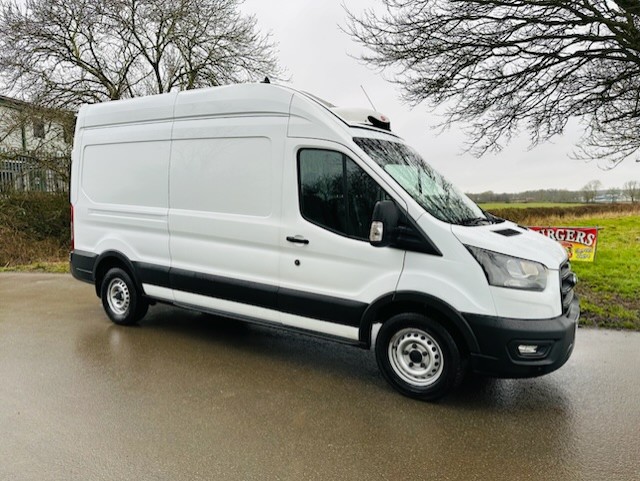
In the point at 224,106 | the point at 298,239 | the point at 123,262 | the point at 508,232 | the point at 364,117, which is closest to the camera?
the point at 508,232

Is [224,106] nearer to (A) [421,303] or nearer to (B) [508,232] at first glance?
(A) [421,303]

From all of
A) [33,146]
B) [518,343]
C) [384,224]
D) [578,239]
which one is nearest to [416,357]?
[518,343]

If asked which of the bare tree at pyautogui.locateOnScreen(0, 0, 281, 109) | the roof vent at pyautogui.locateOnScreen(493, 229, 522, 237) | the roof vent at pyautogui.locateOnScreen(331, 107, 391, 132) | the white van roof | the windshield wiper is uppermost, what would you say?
the bare tree at pyautogui.locateOnScreen(0, 0, 281, 109)

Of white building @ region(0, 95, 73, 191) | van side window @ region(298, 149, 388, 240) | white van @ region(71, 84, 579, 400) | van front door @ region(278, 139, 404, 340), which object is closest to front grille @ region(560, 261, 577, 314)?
white van @ region(71, 84, 579, 400)

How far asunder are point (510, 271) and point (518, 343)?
543mm

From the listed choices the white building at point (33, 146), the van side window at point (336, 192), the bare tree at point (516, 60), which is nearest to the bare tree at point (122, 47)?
the white building at point (33, 146)

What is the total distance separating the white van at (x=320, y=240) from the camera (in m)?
3.80

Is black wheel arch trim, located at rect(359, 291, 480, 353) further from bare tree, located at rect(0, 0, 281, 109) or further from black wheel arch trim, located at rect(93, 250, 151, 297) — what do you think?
bare tree, located at rect(0, 0, 281, 109)

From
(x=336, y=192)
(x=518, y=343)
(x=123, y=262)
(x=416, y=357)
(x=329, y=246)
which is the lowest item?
(x=416, y=357)

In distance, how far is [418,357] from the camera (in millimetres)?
4062

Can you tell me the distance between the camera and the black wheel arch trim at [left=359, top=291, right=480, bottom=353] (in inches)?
151

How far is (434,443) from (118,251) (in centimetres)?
437

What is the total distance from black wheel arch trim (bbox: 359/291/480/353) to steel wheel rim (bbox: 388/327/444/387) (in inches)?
9.0

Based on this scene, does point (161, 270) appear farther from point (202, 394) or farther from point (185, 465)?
point (185, 465)
